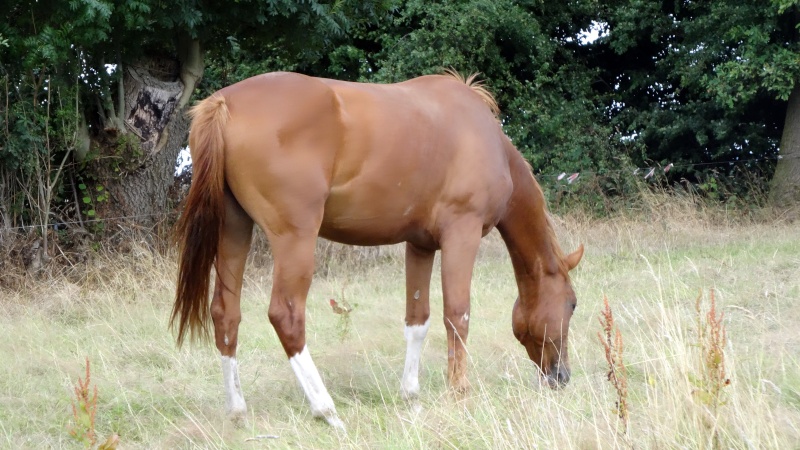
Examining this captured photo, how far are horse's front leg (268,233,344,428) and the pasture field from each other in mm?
186

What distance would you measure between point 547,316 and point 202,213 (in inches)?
89.0

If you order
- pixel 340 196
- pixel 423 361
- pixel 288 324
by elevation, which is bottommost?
pixel 423 361

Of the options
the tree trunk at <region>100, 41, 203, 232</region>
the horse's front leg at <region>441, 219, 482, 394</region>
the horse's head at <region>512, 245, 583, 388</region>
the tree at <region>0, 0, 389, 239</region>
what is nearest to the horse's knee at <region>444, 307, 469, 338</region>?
the horse's front leg at <region>441, 219, 482, 394</region>

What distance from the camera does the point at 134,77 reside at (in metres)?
9.88

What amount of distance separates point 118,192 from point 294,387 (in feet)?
18.0

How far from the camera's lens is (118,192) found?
32.1 ft

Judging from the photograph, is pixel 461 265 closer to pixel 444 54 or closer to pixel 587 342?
pixel 587 342

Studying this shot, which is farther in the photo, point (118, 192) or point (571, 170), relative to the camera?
point (571, 170)

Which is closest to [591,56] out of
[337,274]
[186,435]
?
[337,274]

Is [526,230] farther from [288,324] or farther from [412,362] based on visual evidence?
[288,324]

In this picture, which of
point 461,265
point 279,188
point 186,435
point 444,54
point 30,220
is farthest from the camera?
point 444,54

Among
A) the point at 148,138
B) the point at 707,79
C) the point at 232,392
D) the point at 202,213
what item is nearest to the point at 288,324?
the point at 232,392

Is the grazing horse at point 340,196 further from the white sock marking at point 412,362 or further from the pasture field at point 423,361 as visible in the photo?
the pasture field at point 423,361

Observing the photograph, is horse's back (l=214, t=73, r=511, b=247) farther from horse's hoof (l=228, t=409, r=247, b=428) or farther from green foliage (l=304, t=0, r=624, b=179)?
green foliage (l=304, t=0, r=624, b=179)
